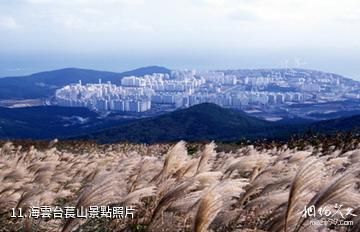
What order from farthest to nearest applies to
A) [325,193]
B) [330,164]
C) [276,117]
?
[276,117] < [330,164] < [325,193]

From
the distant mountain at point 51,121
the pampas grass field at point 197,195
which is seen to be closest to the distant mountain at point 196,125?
the distant mountain at point 51,121

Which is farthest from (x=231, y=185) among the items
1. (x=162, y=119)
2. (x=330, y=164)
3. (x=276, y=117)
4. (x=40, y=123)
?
(x=40, y=123)

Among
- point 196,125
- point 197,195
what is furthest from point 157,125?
point 197,195

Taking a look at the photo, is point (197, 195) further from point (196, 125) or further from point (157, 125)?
point (196, 125)

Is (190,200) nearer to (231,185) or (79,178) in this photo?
(231,185)

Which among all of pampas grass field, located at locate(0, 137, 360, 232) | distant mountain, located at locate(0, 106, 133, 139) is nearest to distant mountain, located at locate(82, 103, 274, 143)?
distant mountain, located at locate(0, 106, 133, 139)

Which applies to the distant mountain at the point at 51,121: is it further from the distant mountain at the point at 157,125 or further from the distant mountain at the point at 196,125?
the distant mountain at the point at 196,125
